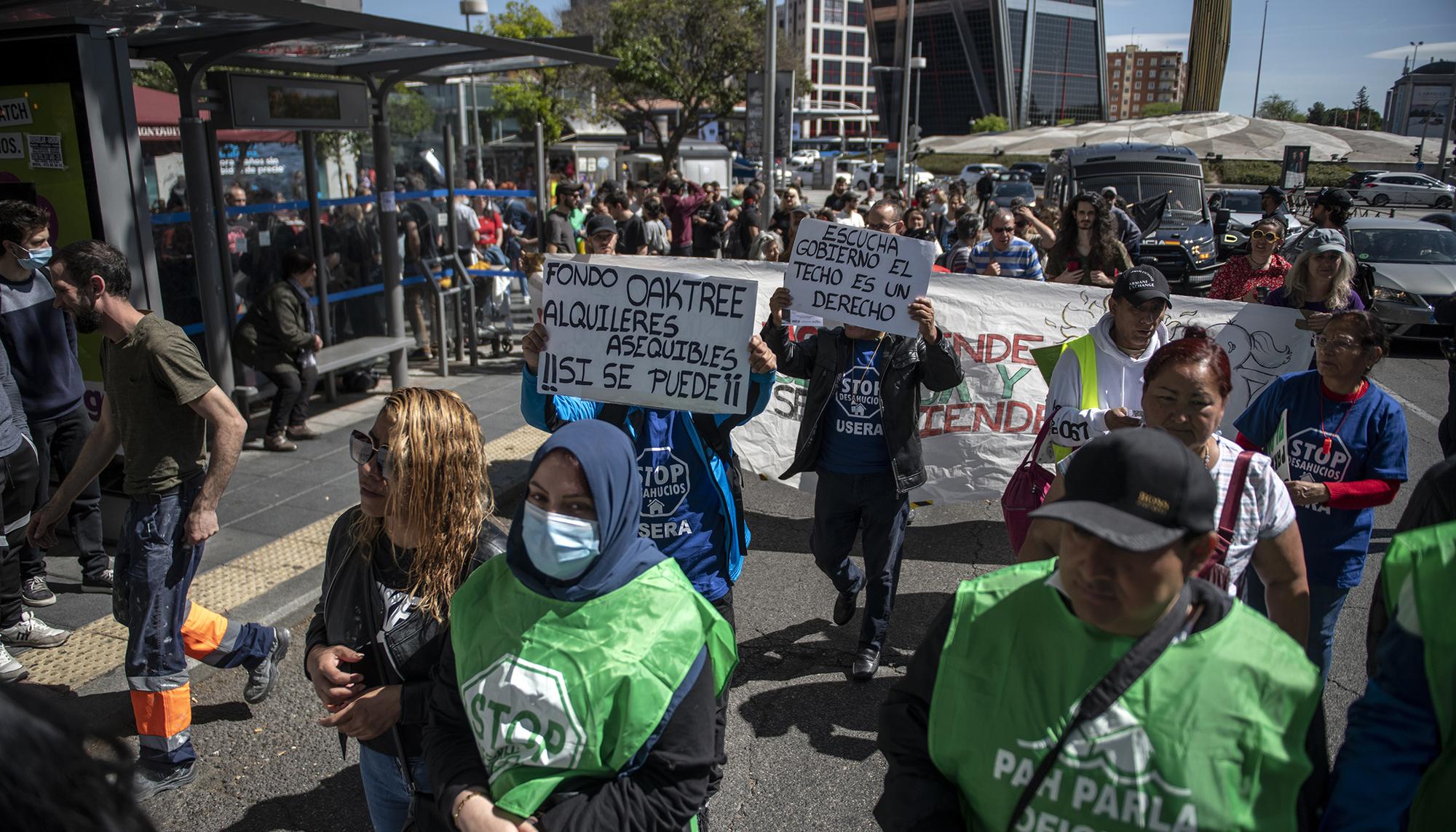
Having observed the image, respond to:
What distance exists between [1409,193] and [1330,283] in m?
34.8

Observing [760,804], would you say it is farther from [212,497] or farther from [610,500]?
[212,497]

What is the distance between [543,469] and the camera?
2123 millimetres

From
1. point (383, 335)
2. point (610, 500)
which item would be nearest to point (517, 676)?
point (610, 500)

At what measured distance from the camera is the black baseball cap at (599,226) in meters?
7.82

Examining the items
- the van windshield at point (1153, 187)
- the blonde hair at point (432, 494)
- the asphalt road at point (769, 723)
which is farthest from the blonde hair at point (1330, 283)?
the van windshield at point (1153, 187)

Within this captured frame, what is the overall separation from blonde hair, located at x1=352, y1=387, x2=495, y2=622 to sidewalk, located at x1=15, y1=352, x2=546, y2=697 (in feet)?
Answer: 8.97

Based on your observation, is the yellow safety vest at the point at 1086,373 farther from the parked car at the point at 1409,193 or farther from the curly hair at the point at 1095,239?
the parked car at the point at 1409,193

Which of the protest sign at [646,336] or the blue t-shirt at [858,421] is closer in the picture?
the protest sign at [646,336]

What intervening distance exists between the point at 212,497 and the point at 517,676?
2.31 m

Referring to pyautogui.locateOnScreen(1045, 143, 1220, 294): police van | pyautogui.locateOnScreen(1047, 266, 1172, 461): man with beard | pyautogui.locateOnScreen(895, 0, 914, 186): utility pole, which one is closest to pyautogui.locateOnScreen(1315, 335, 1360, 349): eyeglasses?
pyautogui.locateOnScreen(1047, 266, 1172, 461): man with beard

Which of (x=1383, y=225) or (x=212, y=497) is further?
(x=1383, y=225)

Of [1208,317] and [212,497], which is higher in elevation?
[1208,317]

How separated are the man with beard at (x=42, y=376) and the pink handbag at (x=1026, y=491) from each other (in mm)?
4218

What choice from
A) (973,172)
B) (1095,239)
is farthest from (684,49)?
(1095,239)
